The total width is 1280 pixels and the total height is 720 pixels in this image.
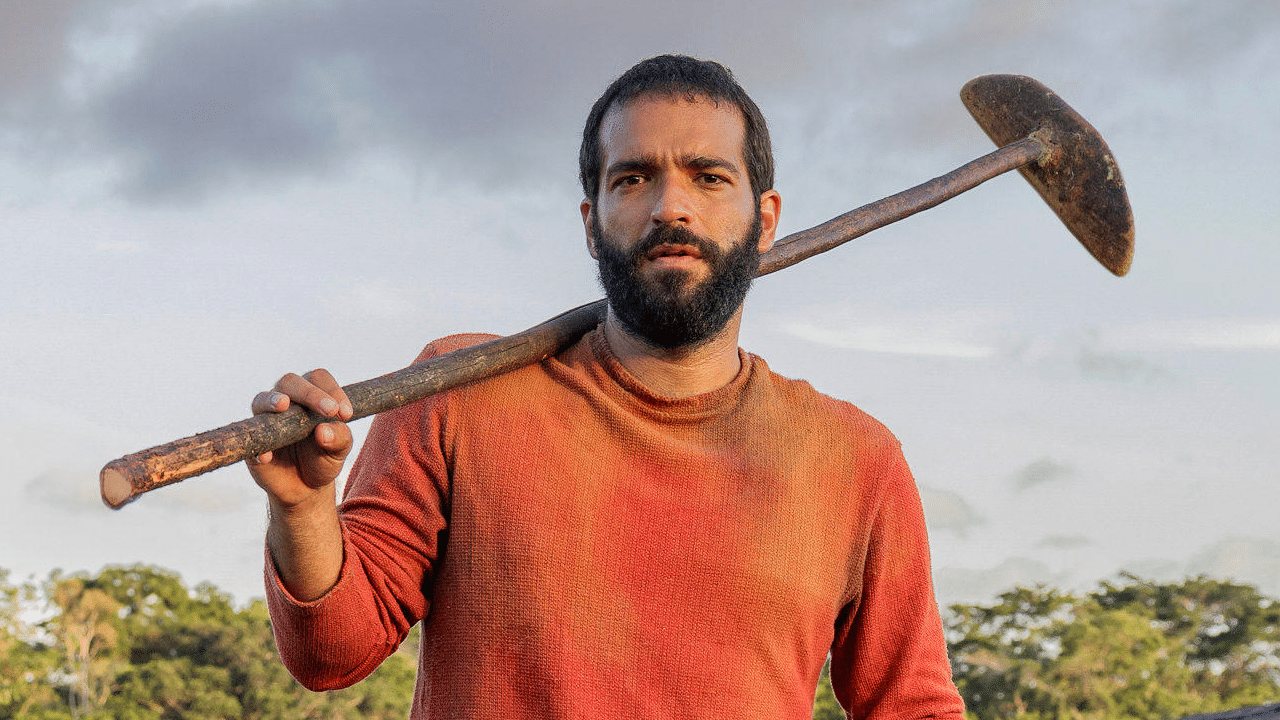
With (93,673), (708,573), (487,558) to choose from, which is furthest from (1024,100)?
(93,673)

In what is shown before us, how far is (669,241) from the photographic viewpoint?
267cm

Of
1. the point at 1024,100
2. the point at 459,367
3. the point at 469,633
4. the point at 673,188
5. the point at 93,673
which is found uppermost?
the point at 93,673

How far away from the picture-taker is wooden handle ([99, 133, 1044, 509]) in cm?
210

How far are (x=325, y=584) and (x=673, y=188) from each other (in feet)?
3.40

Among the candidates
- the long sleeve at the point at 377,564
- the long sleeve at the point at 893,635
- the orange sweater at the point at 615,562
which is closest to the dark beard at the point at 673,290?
the orange sweater at the point at 615,562

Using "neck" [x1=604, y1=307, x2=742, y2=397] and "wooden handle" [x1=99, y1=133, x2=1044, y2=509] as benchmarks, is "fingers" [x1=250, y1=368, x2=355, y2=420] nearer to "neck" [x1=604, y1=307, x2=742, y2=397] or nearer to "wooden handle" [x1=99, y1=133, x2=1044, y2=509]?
"wooden handle" [x1=99, y1=133, x2=1044, y2=509]

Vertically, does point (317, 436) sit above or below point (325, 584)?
above

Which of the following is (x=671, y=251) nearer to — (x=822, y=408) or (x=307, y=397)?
(x=822, y=408)

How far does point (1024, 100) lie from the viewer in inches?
169

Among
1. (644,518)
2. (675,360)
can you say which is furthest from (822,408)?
(644,518)

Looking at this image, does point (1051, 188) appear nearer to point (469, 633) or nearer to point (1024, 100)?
point (1024, 100)

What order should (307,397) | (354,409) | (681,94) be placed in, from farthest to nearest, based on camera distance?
Result: (681,94) < (354,409) < (307,397)

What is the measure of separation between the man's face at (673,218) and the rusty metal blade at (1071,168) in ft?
5.95

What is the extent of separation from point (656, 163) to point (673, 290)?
27 centimetres
